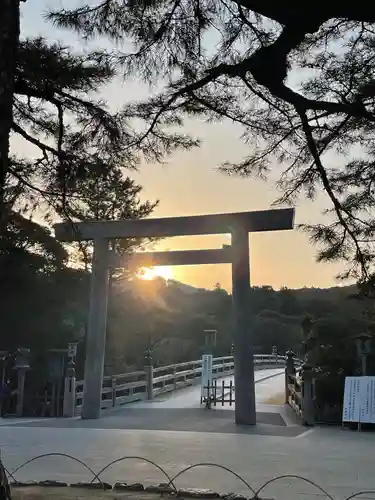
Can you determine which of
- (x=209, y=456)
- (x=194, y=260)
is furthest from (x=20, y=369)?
(x=209, y=456)

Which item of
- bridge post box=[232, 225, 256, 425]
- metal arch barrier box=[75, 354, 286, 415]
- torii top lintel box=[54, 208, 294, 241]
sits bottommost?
metal arch barrier box=[75, 354, 286, 415]

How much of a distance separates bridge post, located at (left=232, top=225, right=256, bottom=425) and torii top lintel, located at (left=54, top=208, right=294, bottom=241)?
219mm

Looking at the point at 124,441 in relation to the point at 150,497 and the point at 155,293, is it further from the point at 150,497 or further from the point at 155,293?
the point at 155,293

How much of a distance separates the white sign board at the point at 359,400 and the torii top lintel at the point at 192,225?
7.98 ft

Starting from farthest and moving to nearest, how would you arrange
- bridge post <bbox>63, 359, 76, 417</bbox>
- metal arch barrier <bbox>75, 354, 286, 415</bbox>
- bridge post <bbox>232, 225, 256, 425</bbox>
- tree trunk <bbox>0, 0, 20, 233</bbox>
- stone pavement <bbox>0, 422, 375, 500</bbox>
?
metal arch barrier <bbox>75, 354, 286, 415</bbox> < bridge post <bbox>63, 359, 76, 417</bbox> < bridge post <bbox>232, 225, 256, 425</bbox> < stone pavement <bbox>0, 422, 375, 500</bbox> < tree trunk <bbox>0, 0, 20, 233</bbox>

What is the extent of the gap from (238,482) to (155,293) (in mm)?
18828

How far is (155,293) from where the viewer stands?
75.4 feet

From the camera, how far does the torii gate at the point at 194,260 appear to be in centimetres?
822

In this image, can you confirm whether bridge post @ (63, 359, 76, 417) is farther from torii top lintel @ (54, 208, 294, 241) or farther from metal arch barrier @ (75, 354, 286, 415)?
torii top lintel @ (54, 208, 294, 241)

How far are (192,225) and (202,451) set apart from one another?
3.99 metres

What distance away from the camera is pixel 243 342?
27.1ft

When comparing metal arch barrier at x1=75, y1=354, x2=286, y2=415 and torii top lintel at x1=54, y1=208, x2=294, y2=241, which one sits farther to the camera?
metal arch barrier at x1=75, y1=354, x2=286, y2=415

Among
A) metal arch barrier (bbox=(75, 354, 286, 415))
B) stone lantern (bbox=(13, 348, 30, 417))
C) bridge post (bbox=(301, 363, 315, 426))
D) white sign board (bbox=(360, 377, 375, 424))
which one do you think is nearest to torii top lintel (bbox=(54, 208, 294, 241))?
bridge post (bbox=(301, 363, 315, 426))

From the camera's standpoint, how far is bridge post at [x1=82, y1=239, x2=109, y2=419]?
8945 mm
